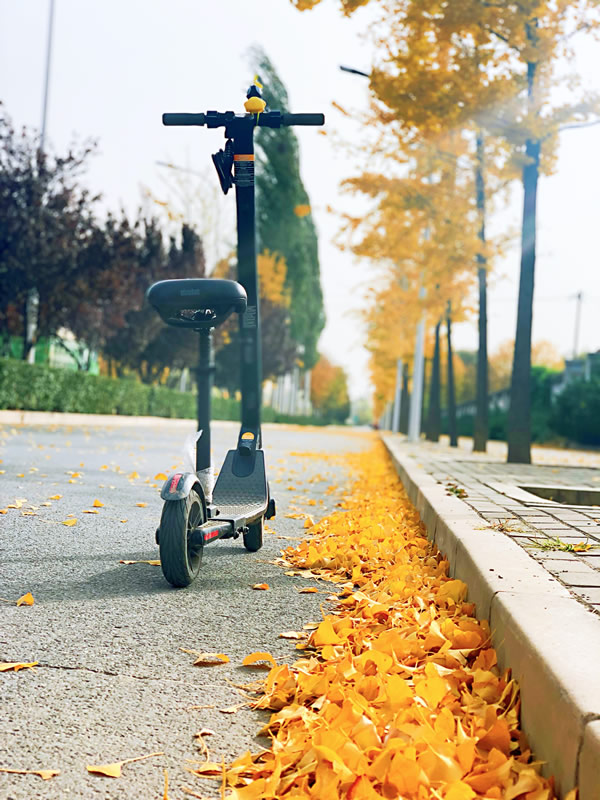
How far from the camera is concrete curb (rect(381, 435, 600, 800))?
5.25 feet

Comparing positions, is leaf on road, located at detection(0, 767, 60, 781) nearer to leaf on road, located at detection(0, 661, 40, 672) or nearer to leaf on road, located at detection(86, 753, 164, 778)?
leaf on road, located at detection(86, 753, 164, 778)

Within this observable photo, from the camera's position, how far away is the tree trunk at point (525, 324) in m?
11.2

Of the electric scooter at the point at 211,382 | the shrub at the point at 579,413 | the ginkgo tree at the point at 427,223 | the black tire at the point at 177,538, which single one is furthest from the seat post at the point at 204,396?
the shrub at the point at 579,413

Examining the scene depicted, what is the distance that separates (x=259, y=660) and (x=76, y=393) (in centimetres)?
1988

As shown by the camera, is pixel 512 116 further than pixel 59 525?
Yes

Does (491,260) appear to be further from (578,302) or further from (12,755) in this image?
(578,302)

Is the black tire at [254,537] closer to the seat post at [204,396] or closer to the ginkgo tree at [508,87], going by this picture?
the seat post at [204,396]

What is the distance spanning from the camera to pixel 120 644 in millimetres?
2736

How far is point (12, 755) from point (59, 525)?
10.2 ft

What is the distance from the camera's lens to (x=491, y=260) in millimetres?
15961

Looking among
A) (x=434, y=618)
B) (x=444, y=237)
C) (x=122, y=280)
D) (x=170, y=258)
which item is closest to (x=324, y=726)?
(x=434, y=618)

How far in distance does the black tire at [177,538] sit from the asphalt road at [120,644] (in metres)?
0.09

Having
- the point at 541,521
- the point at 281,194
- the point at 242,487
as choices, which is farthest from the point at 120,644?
the point at 281,194

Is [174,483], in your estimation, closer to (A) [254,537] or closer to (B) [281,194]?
(A) [254,537]
